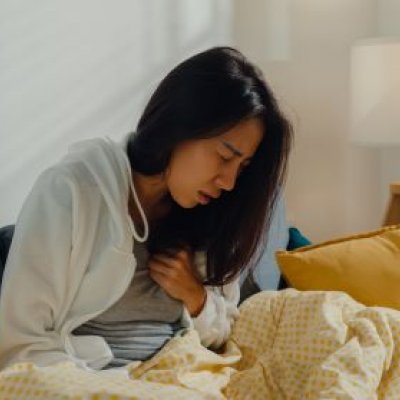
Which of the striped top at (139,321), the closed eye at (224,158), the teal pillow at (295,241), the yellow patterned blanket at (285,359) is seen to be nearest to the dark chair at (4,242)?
the striped top at (139,321)

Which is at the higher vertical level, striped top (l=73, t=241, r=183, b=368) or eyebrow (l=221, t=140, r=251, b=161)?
eyebrow (l=221, t=140, r=251, b=161)

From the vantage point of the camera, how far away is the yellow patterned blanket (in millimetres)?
1127

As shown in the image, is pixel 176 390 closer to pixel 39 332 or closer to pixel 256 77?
pixel 39 332

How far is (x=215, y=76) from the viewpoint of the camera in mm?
1262

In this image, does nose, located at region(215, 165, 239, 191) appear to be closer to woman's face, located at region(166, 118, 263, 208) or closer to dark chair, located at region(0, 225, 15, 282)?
woman's face, located at region(166, 118, 263, 208)

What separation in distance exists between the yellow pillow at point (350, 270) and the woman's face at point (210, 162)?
0.52 m

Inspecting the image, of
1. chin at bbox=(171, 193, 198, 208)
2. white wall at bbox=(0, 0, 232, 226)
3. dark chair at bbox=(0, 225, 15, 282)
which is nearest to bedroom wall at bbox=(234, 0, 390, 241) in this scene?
white wall at bbox=(0, 0, 232, 226)

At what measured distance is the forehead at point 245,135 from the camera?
1.28m

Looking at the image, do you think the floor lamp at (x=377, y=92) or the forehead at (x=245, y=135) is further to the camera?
the floor lamp at (x=377, y=92)

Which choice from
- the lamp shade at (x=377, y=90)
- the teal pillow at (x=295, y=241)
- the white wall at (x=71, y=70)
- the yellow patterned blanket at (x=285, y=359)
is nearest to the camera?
the yellow patterned blanket at (x=285, y=359)

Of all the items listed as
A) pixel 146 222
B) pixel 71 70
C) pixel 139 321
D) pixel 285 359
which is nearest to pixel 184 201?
pixel 146 222

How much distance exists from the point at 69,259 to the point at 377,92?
1.44 m

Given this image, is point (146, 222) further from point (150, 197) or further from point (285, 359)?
point (285, 359)

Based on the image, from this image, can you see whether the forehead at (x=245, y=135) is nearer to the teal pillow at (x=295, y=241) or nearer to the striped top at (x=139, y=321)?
the striped top at (x=139, y=321)
